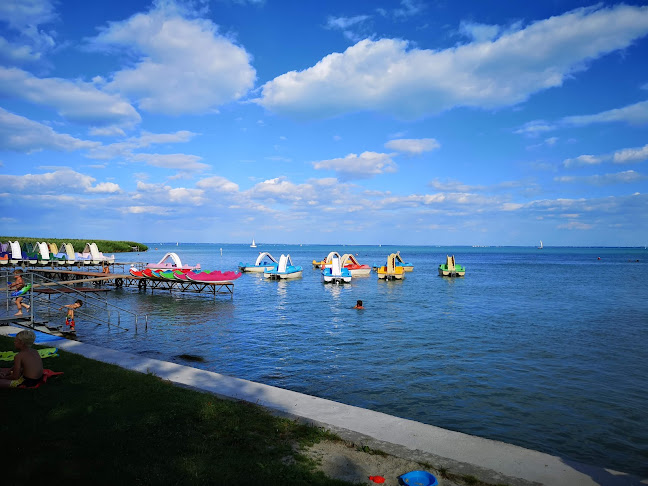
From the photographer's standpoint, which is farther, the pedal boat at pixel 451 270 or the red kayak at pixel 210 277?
the pedal boat at pixel 451 270

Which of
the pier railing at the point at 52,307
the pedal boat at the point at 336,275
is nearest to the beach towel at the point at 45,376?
the pier railing at the point at 52,307

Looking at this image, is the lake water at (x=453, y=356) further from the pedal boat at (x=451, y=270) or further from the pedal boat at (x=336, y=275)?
the pedal boat at (x=451, y=270)

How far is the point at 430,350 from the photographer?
60.6ft

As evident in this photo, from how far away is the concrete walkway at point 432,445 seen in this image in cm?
654

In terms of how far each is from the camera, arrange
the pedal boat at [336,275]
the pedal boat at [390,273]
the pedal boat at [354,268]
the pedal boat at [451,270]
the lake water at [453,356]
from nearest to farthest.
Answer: the lake water at [453,356], the pedal boat at [336,275], the pedal boat at [390,273], the pedal boat at [354,268], the pedal boat at [451,270]

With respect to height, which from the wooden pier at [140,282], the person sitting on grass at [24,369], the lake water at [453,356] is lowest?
the lake water at [453,356]

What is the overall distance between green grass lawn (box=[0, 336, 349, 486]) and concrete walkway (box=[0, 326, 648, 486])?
81cm

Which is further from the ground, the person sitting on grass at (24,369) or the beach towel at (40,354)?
the person sitting on grass at (24,369)

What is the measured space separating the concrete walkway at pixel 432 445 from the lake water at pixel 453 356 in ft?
7.69

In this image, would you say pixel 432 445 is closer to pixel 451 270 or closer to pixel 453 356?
pixel 453 356

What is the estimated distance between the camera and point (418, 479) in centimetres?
614

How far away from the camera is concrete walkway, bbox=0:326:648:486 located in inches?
257

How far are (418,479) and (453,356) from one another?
39.5 ft

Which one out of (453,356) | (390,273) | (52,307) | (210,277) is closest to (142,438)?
(453,356)
